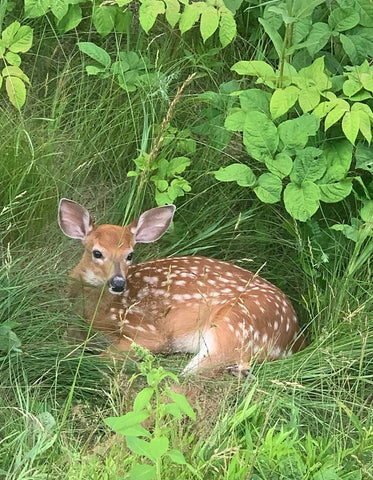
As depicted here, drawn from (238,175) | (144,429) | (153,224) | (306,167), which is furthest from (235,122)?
(144,429)

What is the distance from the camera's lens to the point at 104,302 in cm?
416

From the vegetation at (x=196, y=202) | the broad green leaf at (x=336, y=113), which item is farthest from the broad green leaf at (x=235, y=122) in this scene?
the broad green leaf at (x=336, y=113)

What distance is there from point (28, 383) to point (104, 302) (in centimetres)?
77

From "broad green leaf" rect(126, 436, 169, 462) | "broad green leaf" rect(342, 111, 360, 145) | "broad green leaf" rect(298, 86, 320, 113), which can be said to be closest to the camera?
"broad green leaf" rect(126, 436, 169, 462)

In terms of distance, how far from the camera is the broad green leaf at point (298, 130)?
3914 mm

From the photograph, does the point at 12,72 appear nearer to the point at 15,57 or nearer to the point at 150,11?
the point at 15,57

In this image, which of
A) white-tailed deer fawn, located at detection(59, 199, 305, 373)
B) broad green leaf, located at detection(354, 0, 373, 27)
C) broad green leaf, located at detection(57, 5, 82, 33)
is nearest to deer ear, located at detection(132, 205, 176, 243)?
white-tailed deer fawn, located at detection(59, 199, 305, 373)

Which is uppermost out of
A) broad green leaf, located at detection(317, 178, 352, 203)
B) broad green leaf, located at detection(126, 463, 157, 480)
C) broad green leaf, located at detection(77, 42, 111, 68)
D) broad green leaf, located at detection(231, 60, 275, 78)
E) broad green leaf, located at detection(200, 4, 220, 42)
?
broad green leaf, located at detection(200, 4, 220, 42)

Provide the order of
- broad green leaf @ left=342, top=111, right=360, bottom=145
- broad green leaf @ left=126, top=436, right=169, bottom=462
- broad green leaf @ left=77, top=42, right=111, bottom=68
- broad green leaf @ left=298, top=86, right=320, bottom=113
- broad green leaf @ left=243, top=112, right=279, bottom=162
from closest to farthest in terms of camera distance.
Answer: broad green leaf @ left=126, top=436, right=169, bottom=462 → broad green leaf @ left=342, top=111, right=360, bottom=145 → broad green leaf @ left=298, top=86, right=320, bottom=113 → broad green leaf @ left=243, top=112, right=279, bottom=162 → broad green leaf @ left=77, top=42, right=111, bottom=68

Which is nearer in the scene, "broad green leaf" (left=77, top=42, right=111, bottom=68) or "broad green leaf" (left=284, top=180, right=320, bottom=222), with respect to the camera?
"broad green leaf" (left=284, top=180, right=320, bottom=222)

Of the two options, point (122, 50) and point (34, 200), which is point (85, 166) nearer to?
point (34, 200)

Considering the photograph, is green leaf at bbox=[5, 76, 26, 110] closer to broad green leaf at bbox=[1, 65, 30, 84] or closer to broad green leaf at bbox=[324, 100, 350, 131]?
broad green leaf at bbox=[1, 65, 30, 84]

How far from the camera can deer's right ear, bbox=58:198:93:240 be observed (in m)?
4.06

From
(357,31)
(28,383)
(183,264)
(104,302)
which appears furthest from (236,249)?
(28,383)
